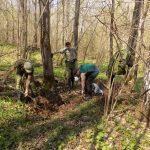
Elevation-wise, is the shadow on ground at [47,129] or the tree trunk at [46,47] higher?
the tree trunk at [46,47]

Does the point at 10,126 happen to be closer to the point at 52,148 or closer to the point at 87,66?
the point at 52,148

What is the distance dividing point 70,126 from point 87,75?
317 cm

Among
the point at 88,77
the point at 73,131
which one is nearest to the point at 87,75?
the point at 88,77

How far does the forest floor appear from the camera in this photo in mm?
6621

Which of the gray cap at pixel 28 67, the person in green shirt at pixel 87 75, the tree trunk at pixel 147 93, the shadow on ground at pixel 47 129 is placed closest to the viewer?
the shadow on ground at pixel 47 129

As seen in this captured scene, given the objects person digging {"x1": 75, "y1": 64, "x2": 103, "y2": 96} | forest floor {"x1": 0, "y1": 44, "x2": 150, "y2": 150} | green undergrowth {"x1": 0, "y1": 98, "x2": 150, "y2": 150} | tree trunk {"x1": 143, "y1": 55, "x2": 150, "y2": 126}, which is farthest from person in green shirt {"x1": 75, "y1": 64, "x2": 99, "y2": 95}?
tree trunk {"x1": 143, "y1": 55, "x2": 150, "y2": 126}

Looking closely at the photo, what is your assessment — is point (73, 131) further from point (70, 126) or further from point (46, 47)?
point (46, 47)

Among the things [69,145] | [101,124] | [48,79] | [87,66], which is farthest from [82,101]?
[69,145]

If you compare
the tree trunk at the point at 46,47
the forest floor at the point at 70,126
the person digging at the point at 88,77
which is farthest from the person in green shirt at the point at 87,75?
the tree trunk at the point at 46,47

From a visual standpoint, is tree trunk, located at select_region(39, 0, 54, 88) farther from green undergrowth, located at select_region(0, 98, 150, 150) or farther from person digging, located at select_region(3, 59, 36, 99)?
green undergrowth, located at select_region(0, 98, 150, 150)

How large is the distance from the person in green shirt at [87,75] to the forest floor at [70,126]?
78 cm

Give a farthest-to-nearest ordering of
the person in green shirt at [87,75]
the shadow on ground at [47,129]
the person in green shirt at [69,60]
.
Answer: the person in green shirt at [69,60]
the person in green shirt at [87,75]
the shadow on ground at [47,129]

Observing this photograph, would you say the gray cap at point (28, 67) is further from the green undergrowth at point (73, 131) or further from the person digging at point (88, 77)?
the person digging at point (88, 77)

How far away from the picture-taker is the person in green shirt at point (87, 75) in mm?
10016
